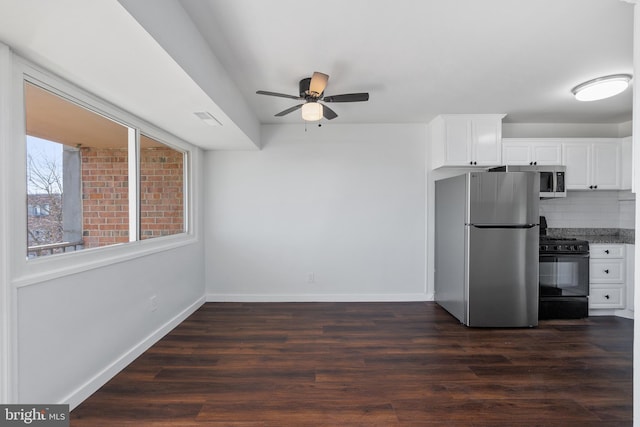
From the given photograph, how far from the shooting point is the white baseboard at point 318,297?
13.1 ft

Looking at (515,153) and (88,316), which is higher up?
(515,153)

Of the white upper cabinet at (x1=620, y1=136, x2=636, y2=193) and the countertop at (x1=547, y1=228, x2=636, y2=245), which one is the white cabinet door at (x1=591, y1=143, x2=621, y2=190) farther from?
the countertop at (x1=547, y1=228, x2=636, y2=245)

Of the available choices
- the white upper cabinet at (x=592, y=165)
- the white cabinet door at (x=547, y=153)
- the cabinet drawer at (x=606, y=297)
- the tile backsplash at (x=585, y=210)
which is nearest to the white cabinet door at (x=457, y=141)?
the white cabinet door at (x=547, y=153)

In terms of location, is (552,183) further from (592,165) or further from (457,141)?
(457,141)

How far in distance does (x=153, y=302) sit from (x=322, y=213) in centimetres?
220

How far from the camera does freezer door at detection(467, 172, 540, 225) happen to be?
10.1 feet

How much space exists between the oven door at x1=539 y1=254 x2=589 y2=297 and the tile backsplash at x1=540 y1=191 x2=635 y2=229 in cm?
67

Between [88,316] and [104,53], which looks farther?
[88,316]

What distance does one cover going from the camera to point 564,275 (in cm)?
337

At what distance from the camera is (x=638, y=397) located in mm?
1343

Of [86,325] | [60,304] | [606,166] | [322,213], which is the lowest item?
[86,325]

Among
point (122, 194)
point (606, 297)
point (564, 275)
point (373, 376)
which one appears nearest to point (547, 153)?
point (564, 275)

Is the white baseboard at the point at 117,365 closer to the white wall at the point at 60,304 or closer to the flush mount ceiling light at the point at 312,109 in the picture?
the white wall at the point at 60,304

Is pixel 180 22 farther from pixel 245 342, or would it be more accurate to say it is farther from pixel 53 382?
pixel 245 342
